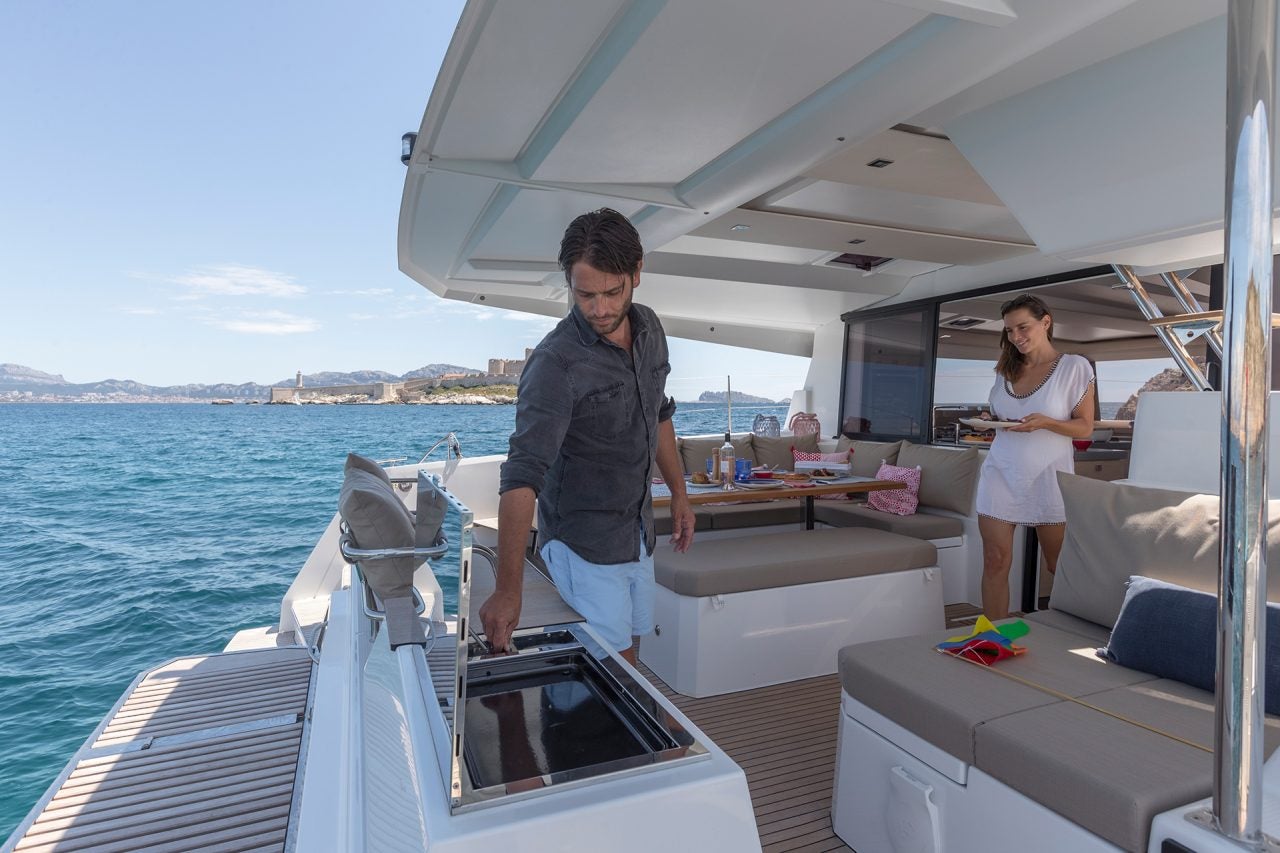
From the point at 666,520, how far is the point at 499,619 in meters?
3.04

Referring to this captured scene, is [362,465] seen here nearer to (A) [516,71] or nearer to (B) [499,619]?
(B) [499,619]

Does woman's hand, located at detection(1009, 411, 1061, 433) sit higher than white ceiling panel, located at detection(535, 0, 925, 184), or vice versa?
white ceiling panel, located at detection(535, 0, 925, 184)

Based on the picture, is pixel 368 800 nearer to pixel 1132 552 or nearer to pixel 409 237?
pixel 1132 552

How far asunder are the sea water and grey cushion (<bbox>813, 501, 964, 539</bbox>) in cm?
515

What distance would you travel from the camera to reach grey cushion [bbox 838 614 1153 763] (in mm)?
1632

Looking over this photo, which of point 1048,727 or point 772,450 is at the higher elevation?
point 772,450

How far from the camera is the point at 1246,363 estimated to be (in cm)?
72

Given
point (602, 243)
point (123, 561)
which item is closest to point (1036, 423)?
point (602, 243)

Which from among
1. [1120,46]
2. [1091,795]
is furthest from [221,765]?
[1120,46]

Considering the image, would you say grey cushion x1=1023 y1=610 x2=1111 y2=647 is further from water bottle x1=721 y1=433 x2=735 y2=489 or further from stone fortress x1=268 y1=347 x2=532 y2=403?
stone fortress x1=268 y1=347 x2=532 y2=403

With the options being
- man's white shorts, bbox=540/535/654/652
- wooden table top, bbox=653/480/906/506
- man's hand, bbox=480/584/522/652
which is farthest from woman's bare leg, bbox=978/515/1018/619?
man's hand, bbox=480/584/522/652

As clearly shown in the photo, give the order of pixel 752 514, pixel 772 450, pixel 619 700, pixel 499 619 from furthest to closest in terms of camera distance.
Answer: pixel 772 450 → pixel 752 514 → pixel 499 619 → pixel 619 700

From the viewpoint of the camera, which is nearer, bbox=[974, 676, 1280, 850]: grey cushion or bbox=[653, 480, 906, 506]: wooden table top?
bbox=[974, 676, 1280, 850]: grey cushion

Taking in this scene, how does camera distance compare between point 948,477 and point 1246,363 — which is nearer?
point 1246,363
